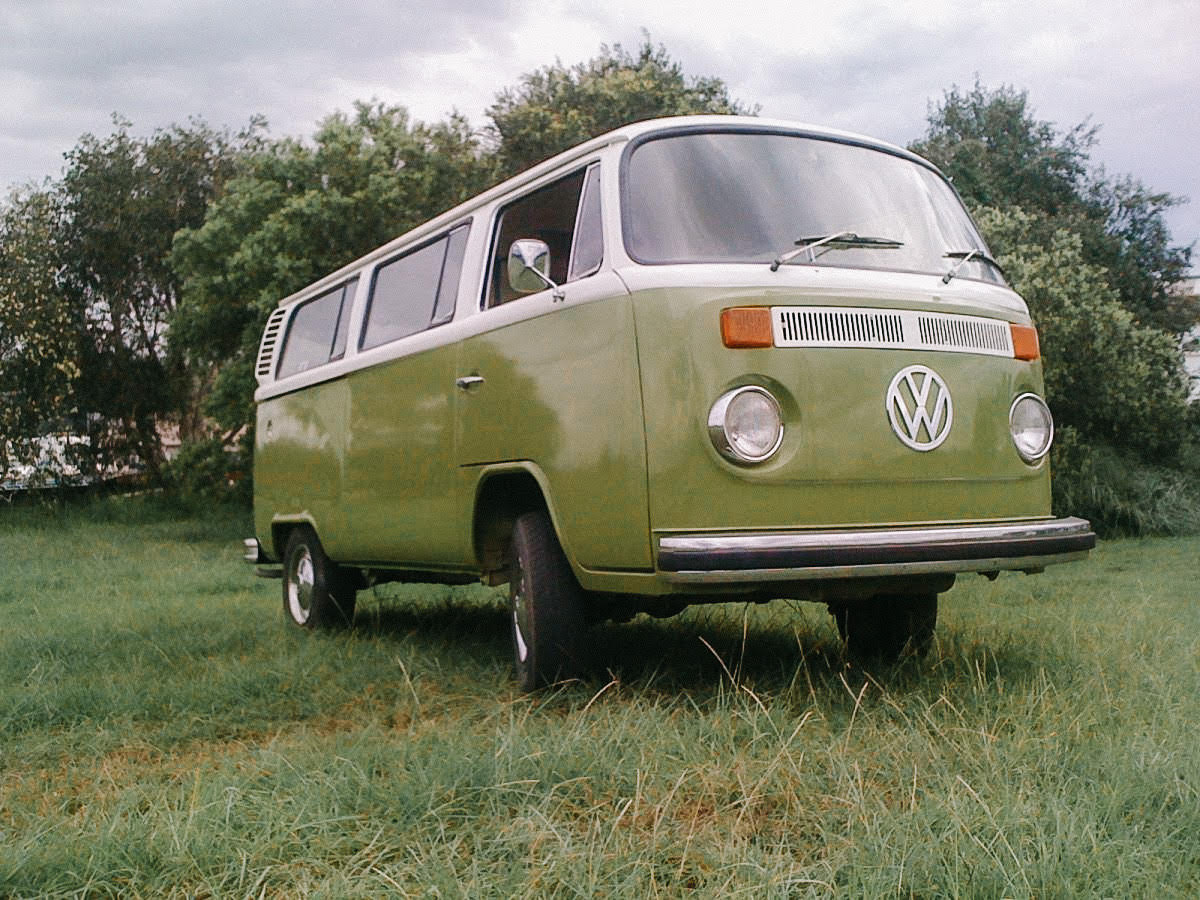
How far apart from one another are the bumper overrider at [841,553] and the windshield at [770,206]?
3.33 ft

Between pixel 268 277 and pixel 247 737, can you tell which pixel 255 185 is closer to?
pixel 268 277

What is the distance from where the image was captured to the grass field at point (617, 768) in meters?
2.85

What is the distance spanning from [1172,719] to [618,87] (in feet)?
62.4

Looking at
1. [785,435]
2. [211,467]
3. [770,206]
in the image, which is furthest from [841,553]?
[211,467]

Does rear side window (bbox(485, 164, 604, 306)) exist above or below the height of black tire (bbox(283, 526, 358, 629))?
above

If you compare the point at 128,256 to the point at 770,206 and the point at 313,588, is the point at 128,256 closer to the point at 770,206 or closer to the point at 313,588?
the point at 313,588

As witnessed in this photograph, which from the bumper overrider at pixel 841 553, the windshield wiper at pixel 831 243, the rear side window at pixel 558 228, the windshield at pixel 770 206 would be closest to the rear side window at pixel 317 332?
the rear side window at pixel 558 228

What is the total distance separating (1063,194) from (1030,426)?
83.6 ft

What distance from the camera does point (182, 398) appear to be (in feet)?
82.3

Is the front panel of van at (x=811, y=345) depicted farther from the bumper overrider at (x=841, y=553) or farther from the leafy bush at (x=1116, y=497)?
the leafy bush at (x=1116, y=497)

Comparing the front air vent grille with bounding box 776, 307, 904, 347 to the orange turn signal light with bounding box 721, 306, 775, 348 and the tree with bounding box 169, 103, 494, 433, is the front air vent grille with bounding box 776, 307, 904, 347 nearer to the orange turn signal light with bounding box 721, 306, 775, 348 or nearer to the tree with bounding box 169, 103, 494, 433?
the orange turn signal light with bounding box 721, 306, 775, 348

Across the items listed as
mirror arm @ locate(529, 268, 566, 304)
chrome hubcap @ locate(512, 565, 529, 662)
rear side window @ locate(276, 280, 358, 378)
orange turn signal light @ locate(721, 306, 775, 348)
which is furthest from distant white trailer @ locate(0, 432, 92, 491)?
orange turn signal light @ locate(721, 306, 775, 348)

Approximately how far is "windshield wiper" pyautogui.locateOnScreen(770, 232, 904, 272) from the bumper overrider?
985mm

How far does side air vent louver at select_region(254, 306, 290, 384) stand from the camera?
898cm
